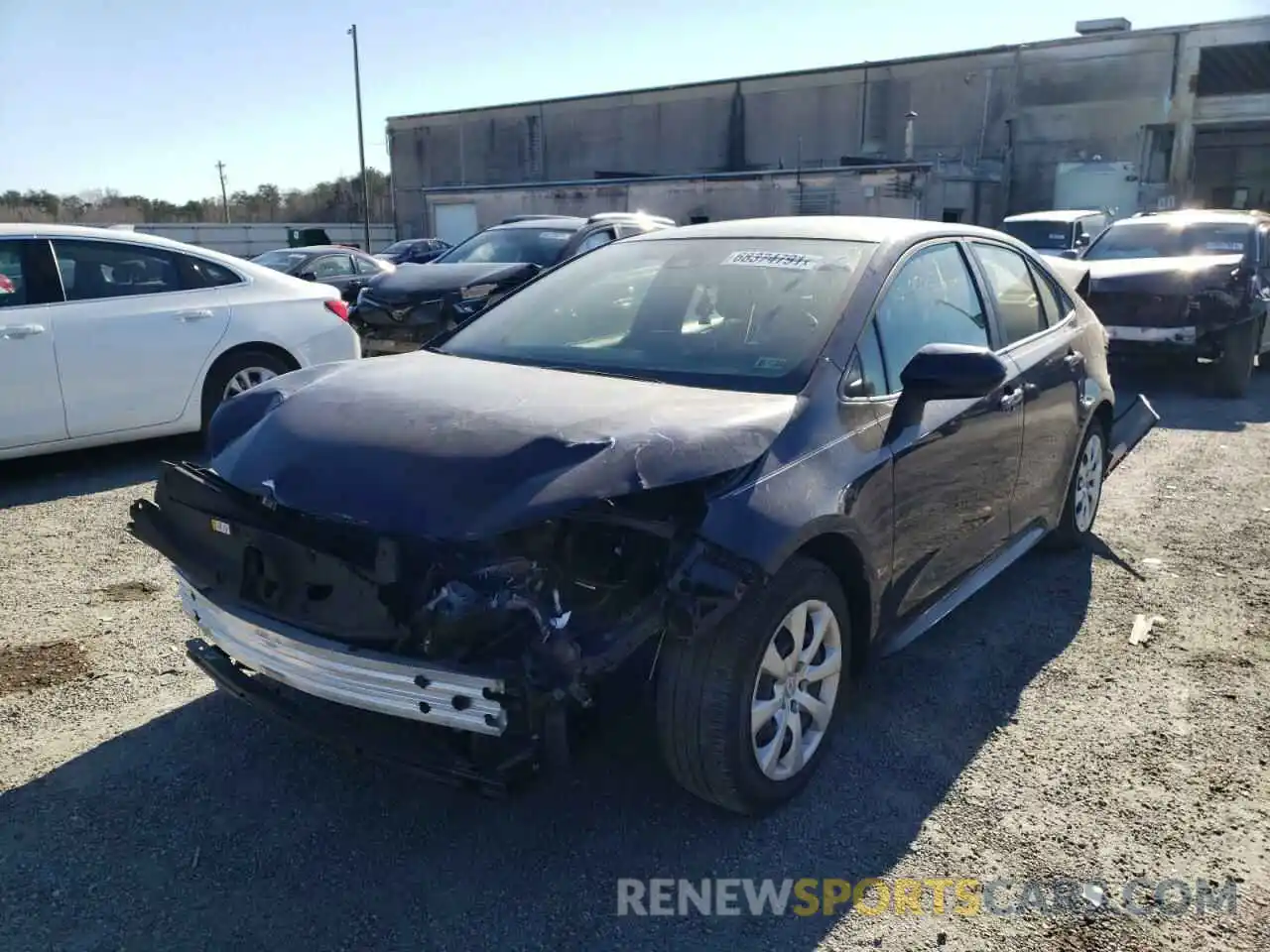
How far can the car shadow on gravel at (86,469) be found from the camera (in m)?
6.07

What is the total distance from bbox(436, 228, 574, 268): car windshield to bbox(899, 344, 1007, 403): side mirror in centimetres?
752

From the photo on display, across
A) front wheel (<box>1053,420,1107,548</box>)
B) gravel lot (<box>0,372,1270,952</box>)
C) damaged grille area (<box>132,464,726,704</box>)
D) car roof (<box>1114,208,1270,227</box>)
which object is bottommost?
gravel lot (<box>0,372,1270,952</box>)

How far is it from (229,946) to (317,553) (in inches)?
37.9

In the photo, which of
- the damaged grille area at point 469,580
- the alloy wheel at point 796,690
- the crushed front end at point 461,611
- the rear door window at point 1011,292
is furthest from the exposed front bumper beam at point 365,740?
the rear door window at point 1011,292

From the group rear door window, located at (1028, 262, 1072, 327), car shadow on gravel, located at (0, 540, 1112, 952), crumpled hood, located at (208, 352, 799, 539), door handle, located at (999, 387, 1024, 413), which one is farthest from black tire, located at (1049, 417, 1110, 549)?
crumpled hood, located at (208, 352, 799, 539)

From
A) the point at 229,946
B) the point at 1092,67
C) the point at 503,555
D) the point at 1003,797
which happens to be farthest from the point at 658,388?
the point at 1092,67

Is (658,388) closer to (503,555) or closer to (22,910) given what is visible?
(503,555)

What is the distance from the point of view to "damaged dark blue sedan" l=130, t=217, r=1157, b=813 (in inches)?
94.9

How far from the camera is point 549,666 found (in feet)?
7.52

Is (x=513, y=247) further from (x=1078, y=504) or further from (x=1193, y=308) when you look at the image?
(x=1078, y=504)

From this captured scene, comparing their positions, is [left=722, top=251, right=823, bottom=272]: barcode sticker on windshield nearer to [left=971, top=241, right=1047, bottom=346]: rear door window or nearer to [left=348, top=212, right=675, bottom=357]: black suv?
[left=971, top=241, right=1047, bottom=346]: rear door window

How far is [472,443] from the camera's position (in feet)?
8.51

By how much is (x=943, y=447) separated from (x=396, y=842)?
2181mm

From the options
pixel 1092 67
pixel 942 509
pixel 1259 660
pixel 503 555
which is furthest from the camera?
pixel 1092 67
